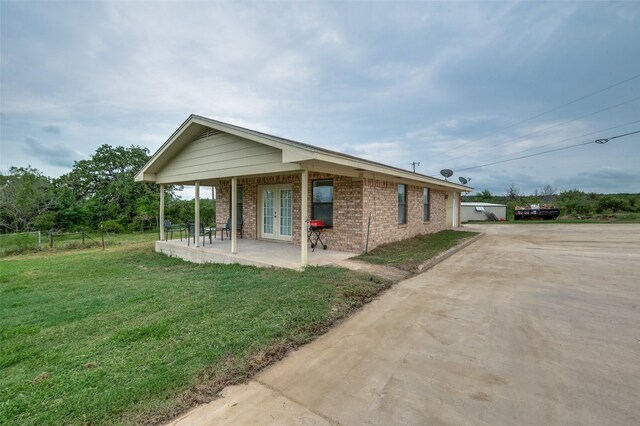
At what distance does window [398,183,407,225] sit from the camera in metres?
10.8

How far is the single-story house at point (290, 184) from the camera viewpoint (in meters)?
6.73

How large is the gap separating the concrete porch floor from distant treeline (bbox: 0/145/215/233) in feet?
33.2

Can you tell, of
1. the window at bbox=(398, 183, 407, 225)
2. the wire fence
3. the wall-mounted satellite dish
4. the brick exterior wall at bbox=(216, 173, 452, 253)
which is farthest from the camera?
the wall-mounted satellite dish

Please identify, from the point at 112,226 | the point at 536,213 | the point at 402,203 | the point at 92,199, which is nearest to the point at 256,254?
the point at 402,203

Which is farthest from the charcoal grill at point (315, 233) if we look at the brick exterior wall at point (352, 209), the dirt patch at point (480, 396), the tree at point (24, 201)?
the tree at point (24, 201)

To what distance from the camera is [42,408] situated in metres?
2.15

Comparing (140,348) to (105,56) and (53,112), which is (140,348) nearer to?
(105,56)

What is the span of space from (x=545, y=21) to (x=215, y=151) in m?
14.3

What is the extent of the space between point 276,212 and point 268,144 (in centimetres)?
424

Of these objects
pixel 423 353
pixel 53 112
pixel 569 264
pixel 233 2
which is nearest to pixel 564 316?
pixel 423 353

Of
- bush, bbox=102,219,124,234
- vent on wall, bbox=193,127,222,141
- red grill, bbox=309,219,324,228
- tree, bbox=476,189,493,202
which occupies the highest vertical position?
vent on wall, bbox=193,127,222,141

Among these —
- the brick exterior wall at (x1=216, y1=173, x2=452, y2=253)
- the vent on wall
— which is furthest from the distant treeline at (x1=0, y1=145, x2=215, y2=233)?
the vent on wall

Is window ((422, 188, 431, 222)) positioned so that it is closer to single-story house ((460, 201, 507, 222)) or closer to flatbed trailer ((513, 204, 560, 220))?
single-story house ((460, 201, 507, 222))

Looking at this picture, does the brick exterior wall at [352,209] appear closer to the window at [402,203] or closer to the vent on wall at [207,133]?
the window at [402,203]
